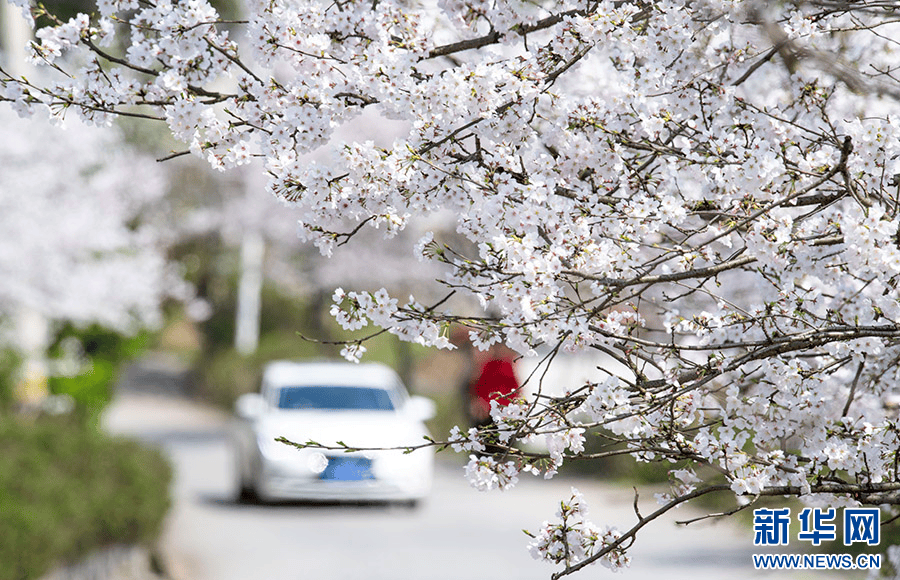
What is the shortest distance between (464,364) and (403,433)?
850 centimetres

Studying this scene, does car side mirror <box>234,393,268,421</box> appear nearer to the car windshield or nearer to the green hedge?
the car windshield

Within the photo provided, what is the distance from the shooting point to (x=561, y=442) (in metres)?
3.21

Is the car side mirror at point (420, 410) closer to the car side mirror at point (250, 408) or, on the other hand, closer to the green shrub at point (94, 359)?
the car side mirror at point (250, 408)

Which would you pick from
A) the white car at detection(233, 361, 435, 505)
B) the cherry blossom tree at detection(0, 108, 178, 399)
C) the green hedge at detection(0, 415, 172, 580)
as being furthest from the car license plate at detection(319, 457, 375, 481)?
the cherry blossom tree at detection(0, 108, 178, 399)

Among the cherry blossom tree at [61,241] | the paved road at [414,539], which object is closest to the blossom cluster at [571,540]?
the paved road at [414,539]

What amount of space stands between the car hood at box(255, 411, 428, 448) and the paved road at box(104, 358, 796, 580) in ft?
2.83

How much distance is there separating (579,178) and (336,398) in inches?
406

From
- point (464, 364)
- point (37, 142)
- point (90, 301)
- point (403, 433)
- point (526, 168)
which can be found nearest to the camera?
point (526, 168)

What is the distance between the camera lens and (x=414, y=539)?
1105 cm

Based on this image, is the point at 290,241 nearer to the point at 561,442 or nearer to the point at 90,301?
the point at 90,301

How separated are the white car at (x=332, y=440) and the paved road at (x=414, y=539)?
0.32 m

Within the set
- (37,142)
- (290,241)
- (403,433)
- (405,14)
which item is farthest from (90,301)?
(405,14)

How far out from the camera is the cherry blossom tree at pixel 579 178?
10.1 feet

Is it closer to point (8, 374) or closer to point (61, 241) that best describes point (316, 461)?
point (8, 374)
